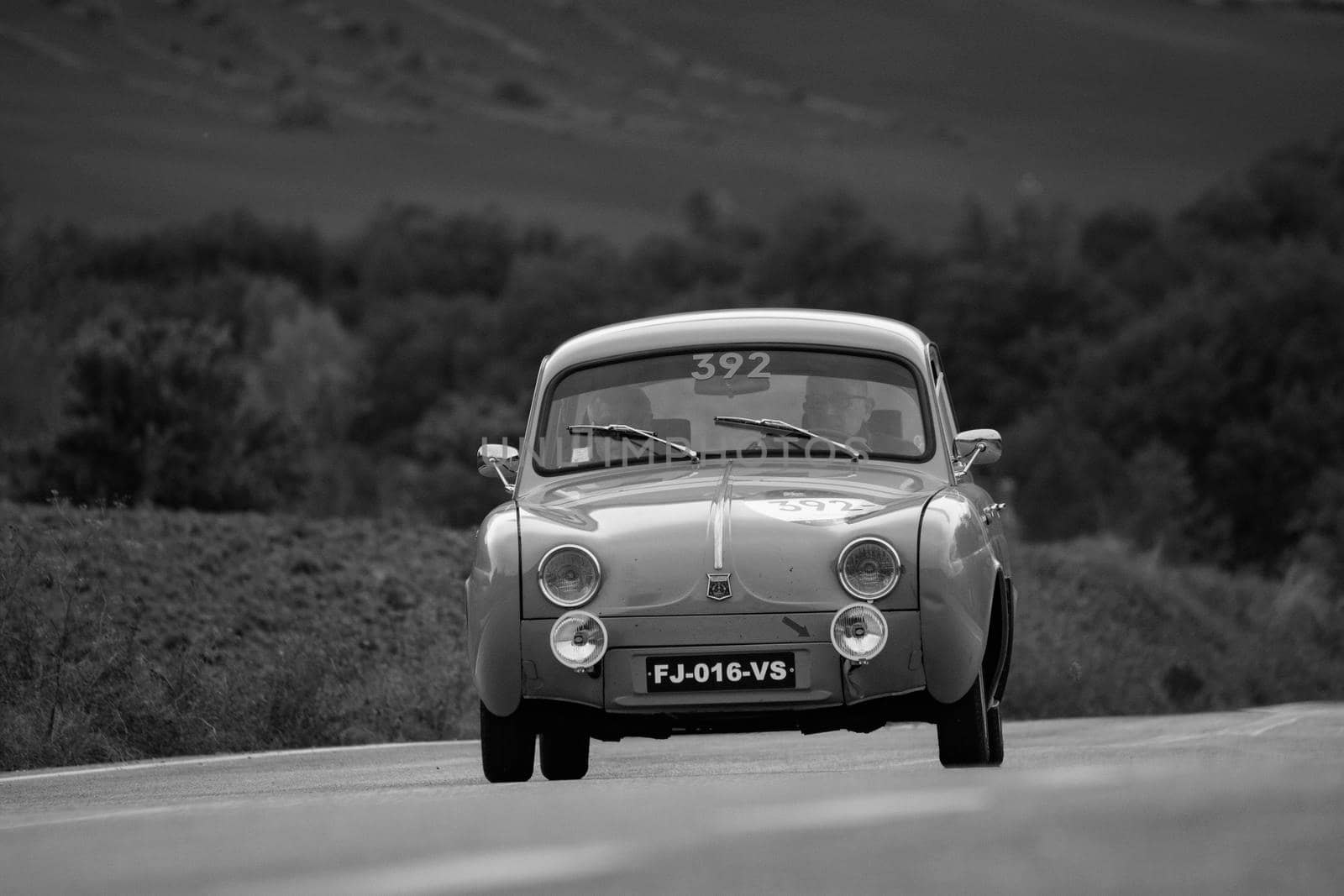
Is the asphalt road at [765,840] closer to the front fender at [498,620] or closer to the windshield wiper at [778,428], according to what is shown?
the front fender at [498,620]

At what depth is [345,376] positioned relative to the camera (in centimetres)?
8688

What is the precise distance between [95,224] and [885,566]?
116 metres

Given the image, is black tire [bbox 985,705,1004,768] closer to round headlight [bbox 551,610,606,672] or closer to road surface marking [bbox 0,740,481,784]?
round headlight [bbox 551,610,606,672]

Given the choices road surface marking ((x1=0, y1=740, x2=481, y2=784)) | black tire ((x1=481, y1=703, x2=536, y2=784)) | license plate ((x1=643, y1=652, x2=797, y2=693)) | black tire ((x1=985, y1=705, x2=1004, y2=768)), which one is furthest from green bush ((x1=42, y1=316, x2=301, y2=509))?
license plate ((x1=643, y1=652, x2=797, y2=693))

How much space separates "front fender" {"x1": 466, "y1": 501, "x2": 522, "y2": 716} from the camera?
8.27 meters

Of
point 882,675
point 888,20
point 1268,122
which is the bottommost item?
point 882,675

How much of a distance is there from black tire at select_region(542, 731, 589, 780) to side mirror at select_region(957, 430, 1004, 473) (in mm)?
2085

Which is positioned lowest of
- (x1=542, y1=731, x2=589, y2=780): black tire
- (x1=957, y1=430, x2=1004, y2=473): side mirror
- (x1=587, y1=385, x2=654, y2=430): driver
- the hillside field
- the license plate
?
(x1=542, y1=731, x2=589, y2=780): black tire

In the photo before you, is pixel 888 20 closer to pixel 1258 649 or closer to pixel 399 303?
pixel 399 303

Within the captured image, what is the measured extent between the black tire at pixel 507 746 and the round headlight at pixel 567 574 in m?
0.59

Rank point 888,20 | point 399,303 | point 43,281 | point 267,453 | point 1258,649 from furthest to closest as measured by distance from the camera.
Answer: point 888,20 < point 399,303 < point 43,281 < point 267,453 < point 1258,649

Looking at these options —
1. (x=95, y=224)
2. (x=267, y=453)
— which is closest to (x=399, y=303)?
(x=95, y=224)

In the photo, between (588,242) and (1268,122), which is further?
(1268,122)

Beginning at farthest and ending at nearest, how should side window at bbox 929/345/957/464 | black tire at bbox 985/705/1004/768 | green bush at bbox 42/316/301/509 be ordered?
1. green bush at bbox 42/316/301/509
2. side window at bbox 929/345/957/464
3. black tire at bbox 985/705/1004/768
